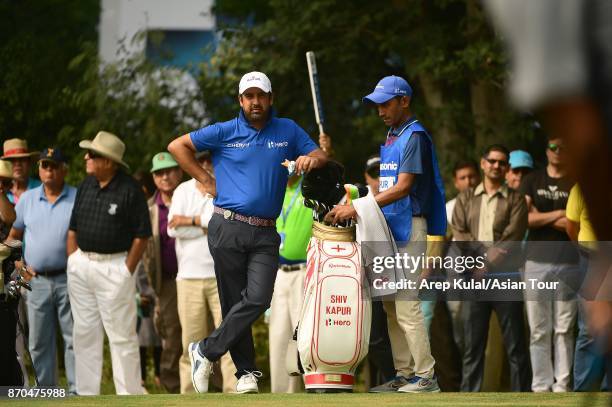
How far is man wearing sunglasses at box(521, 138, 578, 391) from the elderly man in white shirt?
9.45 ft

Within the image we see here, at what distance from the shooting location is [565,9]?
11.2 ft

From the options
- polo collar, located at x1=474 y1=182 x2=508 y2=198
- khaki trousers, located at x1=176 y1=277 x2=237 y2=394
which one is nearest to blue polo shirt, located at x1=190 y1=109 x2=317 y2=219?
polo collar, located at x1=474 y1=182 x2=508 y2=198

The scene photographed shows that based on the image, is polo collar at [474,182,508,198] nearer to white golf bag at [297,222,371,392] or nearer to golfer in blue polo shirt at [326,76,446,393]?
golfer in blue polo shirt at [326,76,446,393]

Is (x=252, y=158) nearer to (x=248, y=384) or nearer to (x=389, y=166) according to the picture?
(x=389, y=166)

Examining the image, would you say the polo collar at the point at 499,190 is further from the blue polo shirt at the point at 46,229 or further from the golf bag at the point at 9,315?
the golf bag at the point at 9,315

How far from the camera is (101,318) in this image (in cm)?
1179

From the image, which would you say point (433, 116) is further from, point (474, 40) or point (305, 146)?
point (305, 146)

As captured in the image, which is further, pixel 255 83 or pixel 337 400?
pixel 255 83

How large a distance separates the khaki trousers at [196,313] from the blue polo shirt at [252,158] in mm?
3121

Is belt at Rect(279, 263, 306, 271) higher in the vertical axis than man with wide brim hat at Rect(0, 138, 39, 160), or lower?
lower

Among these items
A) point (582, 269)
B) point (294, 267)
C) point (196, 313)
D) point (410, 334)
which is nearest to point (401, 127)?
point (410, 334)

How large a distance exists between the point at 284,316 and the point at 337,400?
13.6 feet

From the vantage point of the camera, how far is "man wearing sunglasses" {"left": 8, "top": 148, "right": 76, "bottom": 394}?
39.9 ft

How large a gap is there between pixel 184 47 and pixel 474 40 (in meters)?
7.66
